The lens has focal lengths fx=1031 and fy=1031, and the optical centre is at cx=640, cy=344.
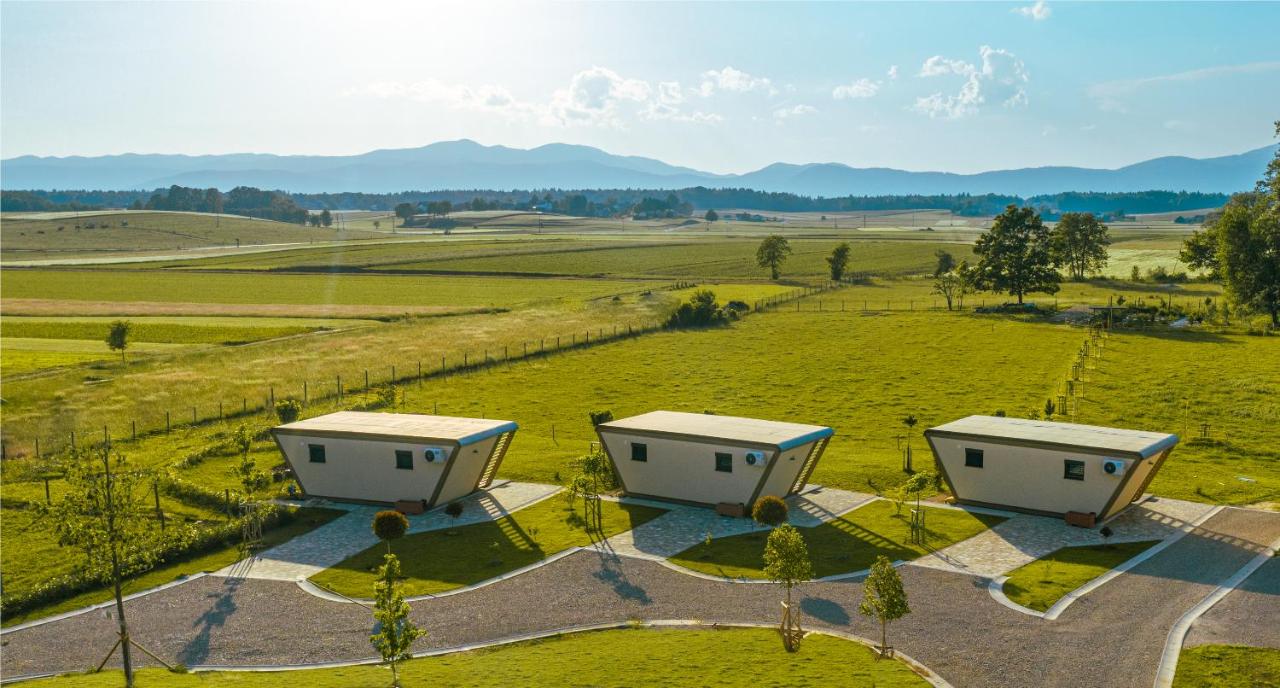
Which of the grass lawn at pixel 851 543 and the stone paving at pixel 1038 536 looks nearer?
the stone paving at pixel 1038 536

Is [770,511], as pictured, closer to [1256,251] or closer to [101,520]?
[101,520]

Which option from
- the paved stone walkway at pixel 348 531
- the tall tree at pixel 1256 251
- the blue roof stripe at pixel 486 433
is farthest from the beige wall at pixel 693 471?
the tall tree at pixel 1256 251

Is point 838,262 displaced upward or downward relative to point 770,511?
upward

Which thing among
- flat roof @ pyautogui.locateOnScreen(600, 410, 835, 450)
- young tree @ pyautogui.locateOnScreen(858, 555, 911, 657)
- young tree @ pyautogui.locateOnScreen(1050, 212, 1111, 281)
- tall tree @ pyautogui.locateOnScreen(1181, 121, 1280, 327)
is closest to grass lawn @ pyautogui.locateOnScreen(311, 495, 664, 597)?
flat roof @ pyautogui.locateOnScreen(600, 410, 835, 450)

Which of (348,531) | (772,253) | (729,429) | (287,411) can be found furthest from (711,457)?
(772,253)

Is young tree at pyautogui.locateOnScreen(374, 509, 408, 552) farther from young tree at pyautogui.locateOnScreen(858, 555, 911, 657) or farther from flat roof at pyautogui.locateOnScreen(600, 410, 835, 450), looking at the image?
young tree at pyautogui.locateOnScreen(858, 555, 911, 657)

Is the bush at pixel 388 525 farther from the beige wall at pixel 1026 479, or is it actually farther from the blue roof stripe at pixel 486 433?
the beige wall at pixel 1026 479
